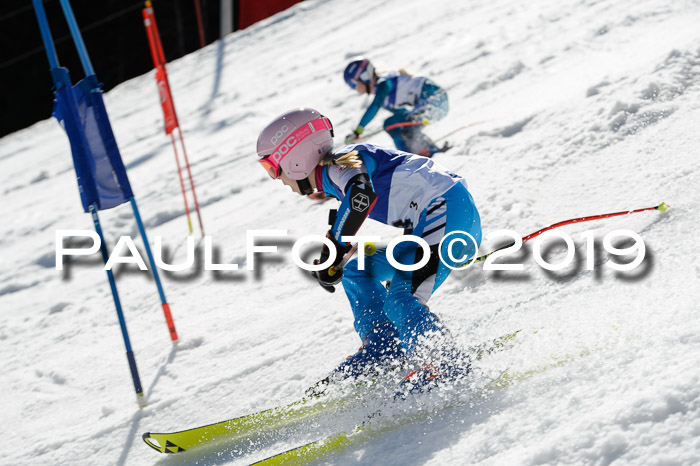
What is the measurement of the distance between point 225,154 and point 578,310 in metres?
6.72

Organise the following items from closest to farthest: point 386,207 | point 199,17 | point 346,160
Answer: point 346,160
point 386,207
point 199,17

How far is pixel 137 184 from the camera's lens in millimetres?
8719

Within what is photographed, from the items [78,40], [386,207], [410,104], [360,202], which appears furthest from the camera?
[410,104]

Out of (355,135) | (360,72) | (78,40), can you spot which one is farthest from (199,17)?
(78,40)

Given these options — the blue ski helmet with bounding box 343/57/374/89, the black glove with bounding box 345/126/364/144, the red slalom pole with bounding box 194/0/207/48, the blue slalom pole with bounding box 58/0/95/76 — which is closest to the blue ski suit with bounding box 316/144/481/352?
the blue slalom pole with bounding box 58/0/95/76

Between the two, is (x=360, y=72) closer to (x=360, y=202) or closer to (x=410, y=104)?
(x=410, y=104)

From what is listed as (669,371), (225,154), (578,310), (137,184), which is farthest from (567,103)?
(137,184)

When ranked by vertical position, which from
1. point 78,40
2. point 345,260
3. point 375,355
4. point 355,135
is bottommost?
point 355,135

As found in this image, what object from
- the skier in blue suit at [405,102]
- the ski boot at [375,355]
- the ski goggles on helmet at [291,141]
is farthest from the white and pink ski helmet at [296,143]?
the skier in blue suit at [405,102]

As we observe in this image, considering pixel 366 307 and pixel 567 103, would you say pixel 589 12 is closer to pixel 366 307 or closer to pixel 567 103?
pixel 567 103

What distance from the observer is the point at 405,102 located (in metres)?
6.29

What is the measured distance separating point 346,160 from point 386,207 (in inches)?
13.0

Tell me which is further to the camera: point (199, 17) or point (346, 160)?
point (199, 17)

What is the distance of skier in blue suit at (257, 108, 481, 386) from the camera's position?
276cm
